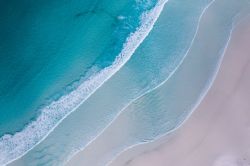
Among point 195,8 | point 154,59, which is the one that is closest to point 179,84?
point 154,59

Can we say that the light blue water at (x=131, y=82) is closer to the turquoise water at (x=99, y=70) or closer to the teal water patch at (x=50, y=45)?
the turquoise water at (x=99, y=70)

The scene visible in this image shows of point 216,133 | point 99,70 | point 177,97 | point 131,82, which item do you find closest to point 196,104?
point 177,97

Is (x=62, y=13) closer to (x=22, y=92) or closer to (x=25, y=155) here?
(x=22, y=92)

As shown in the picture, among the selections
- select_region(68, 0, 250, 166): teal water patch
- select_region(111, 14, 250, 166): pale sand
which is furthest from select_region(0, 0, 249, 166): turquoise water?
select_region(111, 14, 250, 166): pale sand

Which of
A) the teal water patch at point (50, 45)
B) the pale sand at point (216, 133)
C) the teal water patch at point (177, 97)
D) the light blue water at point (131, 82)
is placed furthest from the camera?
the teal water patch at point (50, 45)

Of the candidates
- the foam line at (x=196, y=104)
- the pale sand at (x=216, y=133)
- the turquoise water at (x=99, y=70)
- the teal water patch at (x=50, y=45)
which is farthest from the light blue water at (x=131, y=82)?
the pale sand at (x=216, y=133)

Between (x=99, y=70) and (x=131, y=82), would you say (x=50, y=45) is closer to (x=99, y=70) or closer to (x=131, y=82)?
(x=99, y=70)

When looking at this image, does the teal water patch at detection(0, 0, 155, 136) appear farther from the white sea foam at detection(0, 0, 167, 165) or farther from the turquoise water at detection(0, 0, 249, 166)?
the white sea foam at detection(0, 0, 167, 165)
